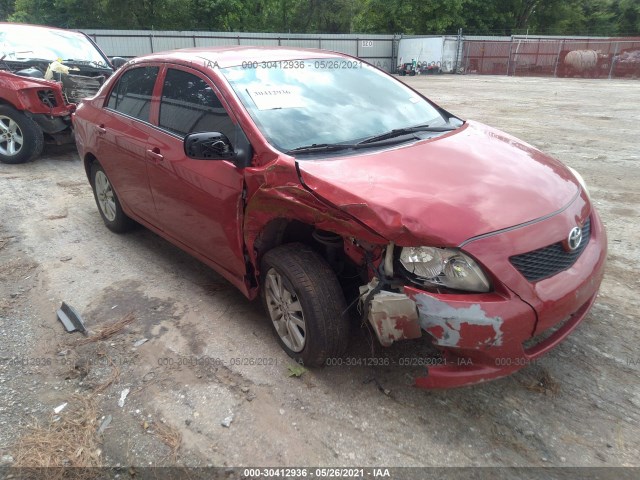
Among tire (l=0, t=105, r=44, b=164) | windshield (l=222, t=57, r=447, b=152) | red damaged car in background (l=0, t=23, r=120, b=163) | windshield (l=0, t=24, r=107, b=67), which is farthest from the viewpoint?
windshield (l=0, t=24, r=107, b=67)

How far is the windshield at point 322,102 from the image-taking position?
2.90 m

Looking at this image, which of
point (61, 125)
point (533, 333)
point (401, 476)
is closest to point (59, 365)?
point (401, 476)

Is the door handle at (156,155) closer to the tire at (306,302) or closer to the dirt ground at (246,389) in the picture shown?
the dirt ground at (246,389)

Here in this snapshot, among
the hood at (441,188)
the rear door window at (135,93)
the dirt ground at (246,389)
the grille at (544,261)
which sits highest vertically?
the rear door window at (135,93)

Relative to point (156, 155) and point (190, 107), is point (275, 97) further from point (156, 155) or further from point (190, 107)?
point (156, 155)

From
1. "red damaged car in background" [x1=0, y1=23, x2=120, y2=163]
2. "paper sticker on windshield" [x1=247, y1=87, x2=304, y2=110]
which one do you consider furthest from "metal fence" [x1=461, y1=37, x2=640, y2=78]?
"paper sticker on windshield" [x1=247, y1=87, x2=304, y2=110]

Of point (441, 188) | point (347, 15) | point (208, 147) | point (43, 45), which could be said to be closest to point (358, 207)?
point (441, 188)

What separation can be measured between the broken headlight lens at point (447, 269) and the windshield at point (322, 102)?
103 cm

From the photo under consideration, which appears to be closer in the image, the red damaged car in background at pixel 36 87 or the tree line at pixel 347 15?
the red damaged car in background at pixel 36 87

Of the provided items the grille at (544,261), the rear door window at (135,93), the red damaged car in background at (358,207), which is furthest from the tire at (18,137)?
the grille at (544,261)

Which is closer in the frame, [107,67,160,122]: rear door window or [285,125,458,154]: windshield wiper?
[285,125,458,154]: windshield wiper

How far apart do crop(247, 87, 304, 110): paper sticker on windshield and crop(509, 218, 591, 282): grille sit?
168cm

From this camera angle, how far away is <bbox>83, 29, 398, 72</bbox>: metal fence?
24688mm

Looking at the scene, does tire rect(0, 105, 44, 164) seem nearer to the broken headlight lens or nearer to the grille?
the broken headlight lens
